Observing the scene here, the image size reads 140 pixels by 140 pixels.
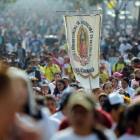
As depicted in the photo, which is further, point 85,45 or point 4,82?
point 85,45

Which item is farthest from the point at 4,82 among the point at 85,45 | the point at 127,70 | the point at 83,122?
the point at 127,70

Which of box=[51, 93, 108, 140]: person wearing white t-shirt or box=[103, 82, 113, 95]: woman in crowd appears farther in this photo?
box=[103, 82, 113, 95]: woman in crowd

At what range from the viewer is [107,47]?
20.7m

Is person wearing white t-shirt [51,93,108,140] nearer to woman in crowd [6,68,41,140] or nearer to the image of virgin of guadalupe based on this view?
woman in crowd [6,68,41,140]

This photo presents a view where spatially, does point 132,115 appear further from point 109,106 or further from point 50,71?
point 50,71

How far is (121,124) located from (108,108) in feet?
1.91

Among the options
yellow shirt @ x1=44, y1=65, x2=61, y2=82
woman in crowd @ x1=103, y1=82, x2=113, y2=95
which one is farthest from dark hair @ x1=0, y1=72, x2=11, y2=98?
yellow shirt @ x1=44, y1=65, x2=61, y2=82

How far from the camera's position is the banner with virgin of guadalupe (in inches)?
382

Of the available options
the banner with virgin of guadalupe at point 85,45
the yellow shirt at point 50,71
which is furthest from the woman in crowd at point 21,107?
the yellow shirt at point 50,71

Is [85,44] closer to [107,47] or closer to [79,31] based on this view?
[79,31]

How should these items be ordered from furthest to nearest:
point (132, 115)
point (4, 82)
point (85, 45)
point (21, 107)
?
point (85, 45), point (132, 115), point (21, 107), point (4, 82)

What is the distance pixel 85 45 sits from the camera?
9812 mm

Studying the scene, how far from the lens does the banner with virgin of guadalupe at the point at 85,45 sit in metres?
9.70

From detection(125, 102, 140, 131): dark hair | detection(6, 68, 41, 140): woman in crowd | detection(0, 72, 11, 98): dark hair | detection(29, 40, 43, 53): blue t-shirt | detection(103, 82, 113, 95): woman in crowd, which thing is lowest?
detection(29, 40, 43, 53): blue t-shirt
